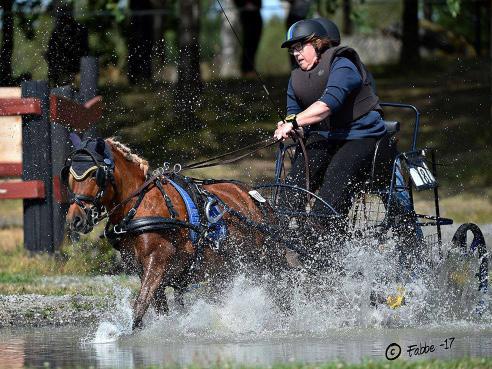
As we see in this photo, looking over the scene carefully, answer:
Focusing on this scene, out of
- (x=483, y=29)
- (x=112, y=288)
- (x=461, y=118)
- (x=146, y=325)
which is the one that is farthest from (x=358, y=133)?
(x=483, y=29)

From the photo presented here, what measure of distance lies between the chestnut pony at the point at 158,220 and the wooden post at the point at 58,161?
350cm

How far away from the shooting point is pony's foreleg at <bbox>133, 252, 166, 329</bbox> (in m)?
8.52

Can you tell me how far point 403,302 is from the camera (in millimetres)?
9250

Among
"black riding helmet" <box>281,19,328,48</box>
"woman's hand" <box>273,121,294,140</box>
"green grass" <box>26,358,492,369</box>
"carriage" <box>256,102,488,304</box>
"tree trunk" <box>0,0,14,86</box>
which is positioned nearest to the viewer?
"green grass" <box>26,358,492,369</box>

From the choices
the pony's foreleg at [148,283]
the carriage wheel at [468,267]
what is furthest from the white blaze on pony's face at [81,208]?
the carriage wheel at [468,267]

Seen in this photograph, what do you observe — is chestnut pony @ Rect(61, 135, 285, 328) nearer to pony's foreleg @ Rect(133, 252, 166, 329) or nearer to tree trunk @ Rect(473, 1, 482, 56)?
pony's foreleg @ Rect(133, 252, 166, 329)

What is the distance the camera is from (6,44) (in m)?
16.2

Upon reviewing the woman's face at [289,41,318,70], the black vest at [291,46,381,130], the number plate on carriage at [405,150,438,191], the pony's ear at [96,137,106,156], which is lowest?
the number plate on carriage at [405,150,438,191]

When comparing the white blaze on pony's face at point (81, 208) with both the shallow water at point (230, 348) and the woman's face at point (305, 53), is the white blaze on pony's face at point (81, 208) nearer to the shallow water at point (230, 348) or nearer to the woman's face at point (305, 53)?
the shallow water at point (230, 348)

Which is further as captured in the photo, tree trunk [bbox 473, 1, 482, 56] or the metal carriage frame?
Result: tree trunk [bbox 473, 1, 482, 56]

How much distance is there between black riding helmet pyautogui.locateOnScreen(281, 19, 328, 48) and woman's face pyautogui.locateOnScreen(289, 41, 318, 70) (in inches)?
2.3

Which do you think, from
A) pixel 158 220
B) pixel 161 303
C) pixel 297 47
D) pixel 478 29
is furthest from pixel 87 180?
pixel 478 29

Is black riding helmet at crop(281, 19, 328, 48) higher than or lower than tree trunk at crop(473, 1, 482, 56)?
higher

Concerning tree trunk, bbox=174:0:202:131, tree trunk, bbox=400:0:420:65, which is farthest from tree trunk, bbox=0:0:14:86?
tree trunk, bbox=400:0:420:65
